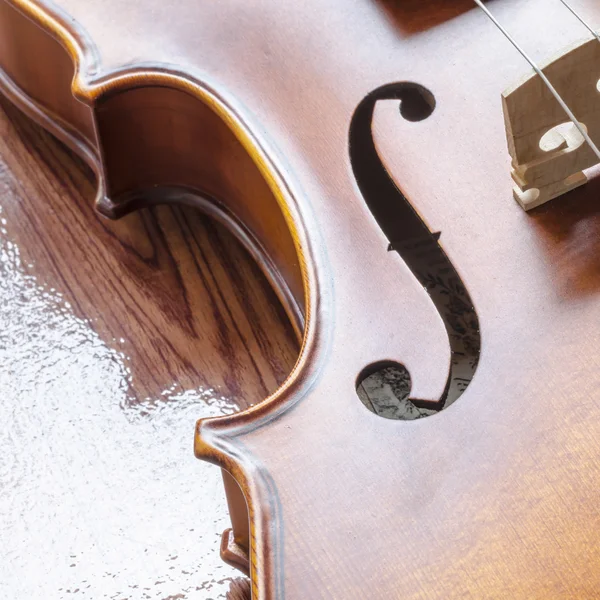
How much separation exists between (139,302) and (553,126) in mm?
538

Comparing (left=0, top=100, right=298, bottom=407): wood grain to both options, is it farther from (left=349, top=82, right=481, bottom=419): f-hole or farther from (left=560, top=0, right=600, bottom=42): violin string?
(left=560, top=0, right=600, bottom=42): violin string

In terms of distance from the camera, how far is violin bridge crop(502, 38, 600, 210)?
69 cm

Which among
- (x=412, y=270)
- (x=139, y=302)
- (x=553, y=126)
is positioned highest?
(x=553, y=126)

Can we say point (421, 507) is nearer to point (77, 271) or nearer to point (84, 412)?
point (84, 412)

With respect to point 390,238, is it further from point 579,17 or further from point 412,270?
point 579,17

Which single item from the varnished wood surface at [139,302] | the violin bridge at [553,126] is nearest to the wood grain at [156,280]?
the varnished wood surface at [139,302]

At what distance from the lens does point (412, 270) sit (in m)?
0.78

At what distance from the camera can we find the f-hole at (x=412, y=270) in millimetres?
727

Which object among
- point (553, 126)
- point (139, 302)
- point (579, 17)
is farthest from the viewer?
point (139, 302)

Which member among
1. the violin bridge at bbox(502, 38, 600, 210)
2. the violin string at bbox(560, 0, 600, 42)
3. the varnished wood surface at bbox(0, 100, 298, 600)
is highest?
the violin string at bbox(560, 0, 600, 42)

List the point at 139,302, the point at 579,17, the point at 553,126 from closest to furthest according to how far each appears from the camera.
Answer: the point at 553,126
the point at 579,17
the point at 139,302

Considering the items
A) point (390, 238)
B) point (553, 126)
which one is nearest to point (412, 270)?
point (390, 238)

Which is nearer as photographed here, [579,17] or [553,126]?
[553,126]

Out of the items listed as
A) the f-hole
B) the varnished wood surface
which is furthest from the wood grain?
the f-hole
